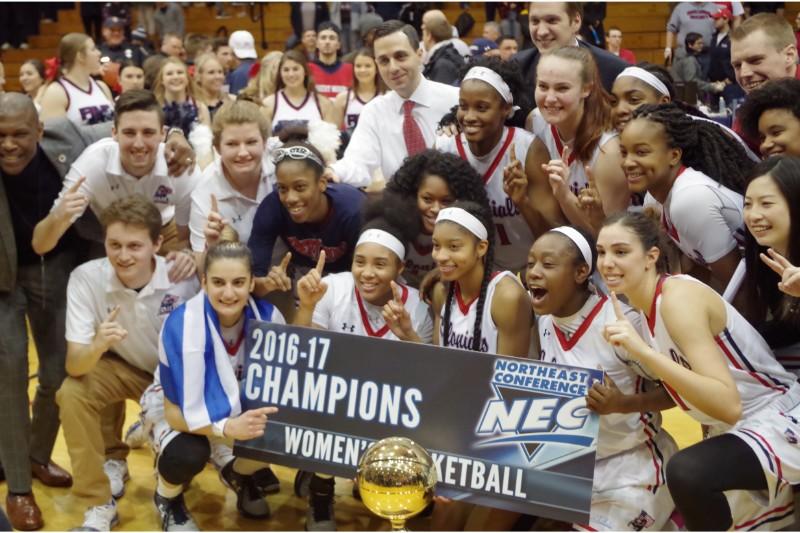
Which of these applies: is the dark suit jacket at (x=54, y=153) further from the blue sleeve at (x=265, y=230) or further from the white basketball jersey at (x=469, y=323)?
the white basketball jersey at (x=469, y=323)

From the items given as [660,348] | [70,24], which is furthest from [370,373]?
[70,24]

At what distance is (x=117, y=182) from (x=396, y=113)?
1500 mm

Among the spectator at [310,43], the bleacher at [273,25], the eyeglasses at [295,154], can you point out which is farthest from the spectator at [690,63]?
the eyeglasses at [295,154]

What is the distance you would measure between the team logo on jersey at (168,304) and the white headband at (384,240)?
1.01m

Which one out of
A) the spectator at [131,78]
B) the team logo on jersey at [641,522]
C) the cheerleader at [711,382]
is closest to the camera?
the cheerleader at [711,382]

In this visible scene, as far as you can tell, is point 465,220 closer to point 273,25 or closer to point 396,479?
point 396,479

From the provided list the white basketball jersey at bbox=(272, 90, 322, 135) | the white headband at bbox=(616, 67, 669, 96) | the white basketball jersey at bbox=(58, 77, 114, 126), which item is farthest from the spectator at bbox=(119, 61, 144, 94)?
the white headband at bbox=(616, 67, 669, 96)

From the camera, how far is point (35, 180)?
16.8 feet

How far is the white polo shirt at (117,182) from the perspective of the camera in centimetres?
521

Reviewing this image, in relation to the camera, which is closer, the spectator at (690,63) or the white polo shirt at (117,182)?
the white polo shirt at (117,182)

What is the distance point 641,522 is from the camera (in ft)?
13.3

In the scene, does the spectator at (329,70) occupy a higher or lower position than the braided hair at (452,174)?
higher

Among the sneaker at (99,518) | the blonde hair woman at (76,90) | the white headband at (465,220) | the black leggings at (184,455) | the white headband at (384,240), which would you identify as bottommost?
the sneaker at (99,518)

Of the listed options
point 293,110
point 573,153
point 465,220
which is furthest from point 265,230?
point 293,110
